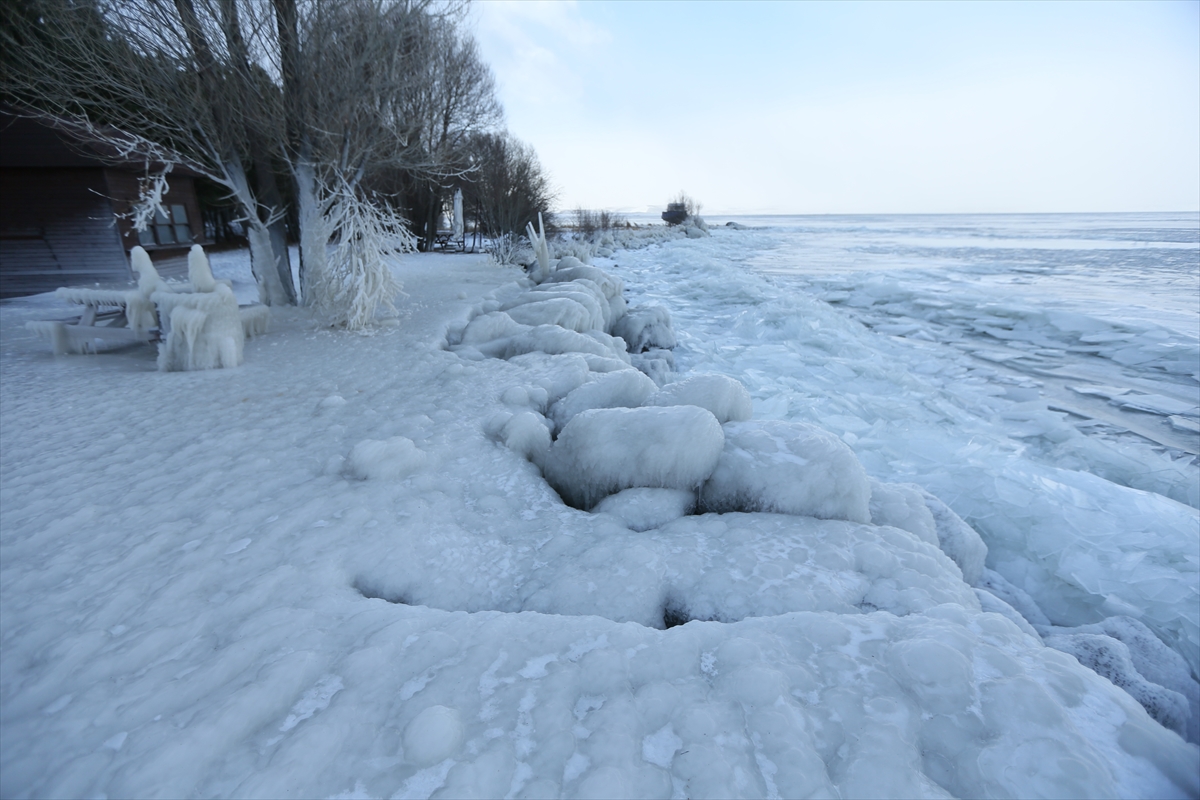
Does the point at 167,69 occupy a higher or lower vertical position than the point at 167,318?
higher

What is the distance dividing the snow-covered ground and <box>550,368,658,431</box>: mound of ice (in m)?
0.03

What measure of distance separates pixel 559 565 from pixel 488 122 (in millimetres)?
24098

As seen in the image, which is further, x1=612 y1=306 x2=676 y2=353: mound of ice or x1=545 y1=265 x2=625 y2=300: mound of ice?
x1=545 y1=265 x2=625 y2=300: mound of ice

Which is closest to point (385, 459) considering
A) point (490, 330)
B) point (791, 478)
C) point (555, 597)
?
point (555, 597)

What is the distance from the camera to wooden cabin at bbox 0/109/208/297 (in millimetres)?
10961

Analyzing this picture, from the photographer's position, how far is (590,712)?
1.67 m

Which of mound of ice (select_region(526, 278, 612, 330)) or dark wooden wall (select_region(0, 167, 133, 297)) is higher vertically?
dark wooden wall (select_region(0, 167, 133, 297))

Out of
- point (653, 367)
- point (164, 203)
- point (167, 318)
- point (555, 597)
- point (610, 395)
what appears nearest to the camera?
point (555, 597)

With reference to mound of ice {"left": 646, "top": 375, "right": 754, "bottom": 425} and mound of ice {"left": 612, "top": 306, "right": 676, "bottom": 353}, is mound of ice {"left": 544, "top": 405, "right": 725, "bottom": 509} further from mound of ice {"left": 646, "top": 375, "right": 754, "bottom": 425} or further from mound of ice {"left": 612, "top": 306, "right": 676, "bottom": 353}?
mound of ice {"left": 612, "top": 306, "right": 676, "bottom": 353}

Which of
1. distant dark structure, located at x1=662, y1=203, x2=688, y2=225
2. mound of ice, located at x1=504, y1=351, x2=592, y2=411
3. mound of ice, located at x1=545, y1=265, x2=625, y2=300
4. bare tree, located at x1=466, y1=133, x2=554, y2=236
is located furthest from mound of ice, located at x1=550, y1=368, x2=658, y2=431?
distant dark structure, located at x1=662, y1=203, x2=688, y2=225

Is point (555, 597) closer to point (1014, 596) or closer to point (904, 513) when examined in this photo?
point (904, 513)

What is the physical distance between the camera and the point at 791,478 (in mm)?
2963

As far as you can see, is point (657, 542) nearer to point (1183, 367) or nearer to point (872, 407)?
point (872, 407)

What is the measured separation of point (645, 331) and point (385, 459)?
648 cm
